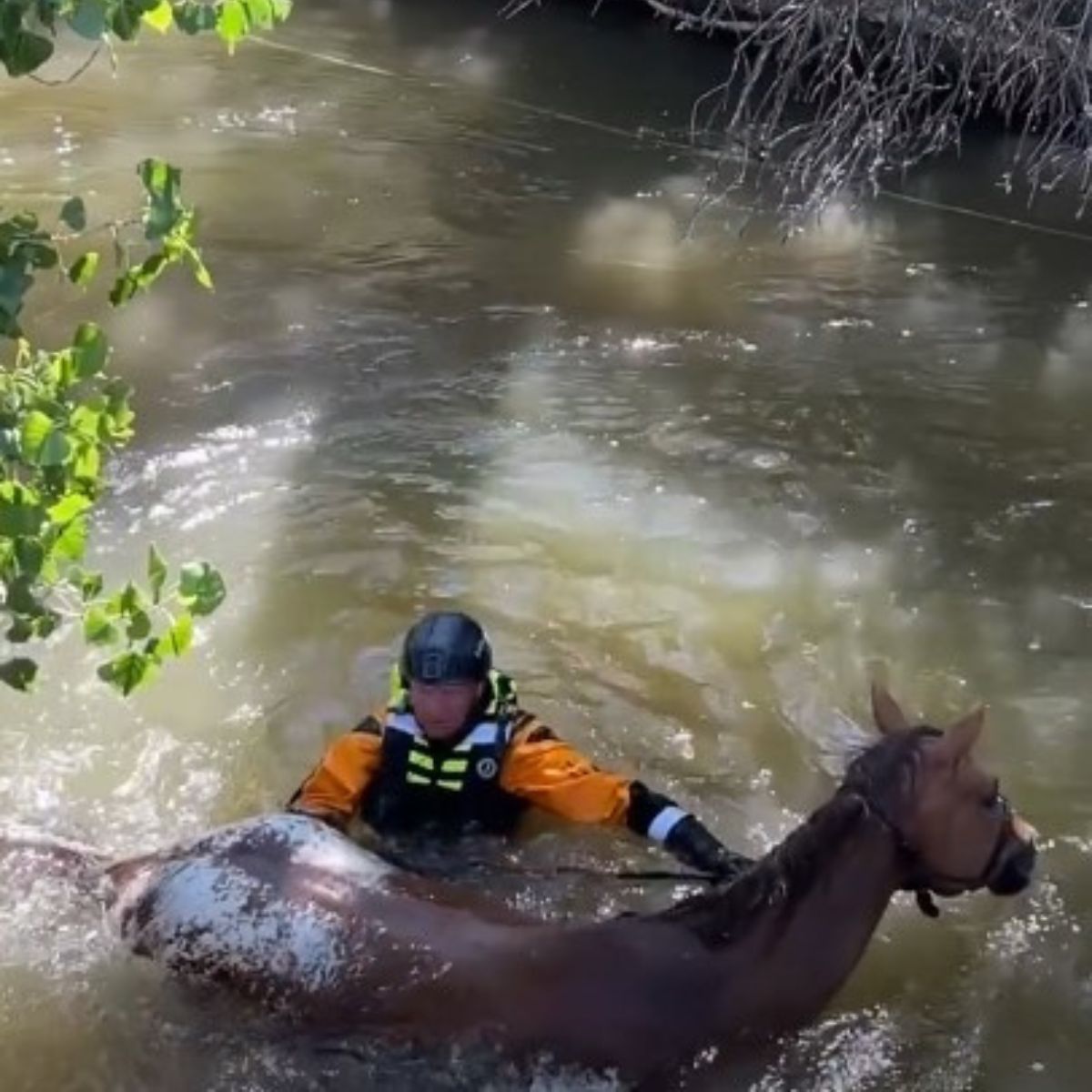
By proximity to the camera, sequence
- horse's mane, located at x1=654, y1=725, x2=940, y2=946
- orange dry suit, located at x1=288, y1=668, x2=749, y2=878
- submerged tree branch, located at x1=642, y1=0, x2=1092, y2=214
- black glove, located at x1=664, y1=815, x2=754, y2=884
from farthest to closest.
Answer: submerged tree branch, located at x1=642, y1=0, x2=1092, y2=214 < orange dry suit, located at x1=288, y1=668, x2=749, y2=878 < black glove, located at x1=664, y1=815, x2=754, y2=884 < horse's mane, located at x1=654, y1=725, x2=940, y2=946

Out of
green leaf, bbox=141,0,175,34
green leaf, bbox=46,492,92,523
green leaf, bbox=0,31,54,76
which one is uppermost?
green leaf, bbox=141,0,175,34

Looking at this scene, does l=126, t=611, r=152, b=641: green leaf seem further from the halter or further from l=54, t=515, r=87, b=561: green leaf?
the halter

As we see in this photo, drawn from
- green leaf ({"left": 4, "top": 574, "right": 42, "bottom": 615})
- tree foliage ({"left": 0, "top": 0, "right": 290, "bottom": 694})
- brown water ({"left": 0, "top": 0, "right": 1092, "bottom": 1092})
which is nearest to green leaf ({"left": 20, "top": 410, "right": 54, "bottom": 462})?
tree foliage ({"left": 0, "top": 0, "right": 290, "bottom": 694})

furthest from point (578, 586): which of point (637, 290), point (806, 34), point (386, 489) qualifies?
point (806, 34)

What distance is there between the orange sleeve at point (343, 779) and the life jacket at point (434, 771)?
3 centimetres

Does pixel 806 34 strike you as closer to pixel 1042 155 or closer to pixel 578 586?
pixel 1042 155

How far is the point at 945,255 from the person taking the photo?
11.1 metres

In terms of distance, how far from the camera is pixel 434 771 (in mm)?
5598

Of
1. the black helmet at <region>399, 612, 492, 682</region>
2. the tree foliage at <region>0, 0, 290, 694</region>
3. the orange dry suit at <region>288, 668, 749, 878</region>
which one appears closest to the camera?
the tree foliage at <region>0, 0, 290, 694</region>

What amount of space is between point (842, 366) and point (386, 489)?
101 inches

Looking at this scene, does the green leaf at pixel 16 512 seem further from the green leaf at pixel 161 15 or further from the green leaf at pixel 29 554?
the green leaf at pixel 161 15

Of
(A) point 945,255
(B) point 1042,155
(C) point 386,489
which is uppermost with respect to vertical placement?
(B) point 1042,155

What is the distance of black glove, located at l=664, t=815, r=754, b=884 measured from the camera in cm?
530

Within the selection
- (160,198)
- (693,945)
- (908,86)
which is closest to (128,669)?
(160,198)
